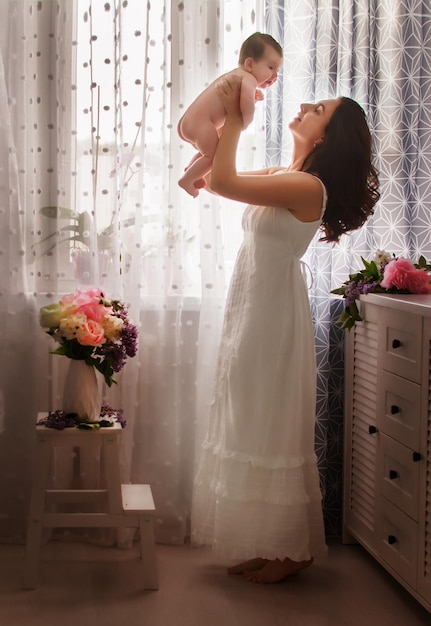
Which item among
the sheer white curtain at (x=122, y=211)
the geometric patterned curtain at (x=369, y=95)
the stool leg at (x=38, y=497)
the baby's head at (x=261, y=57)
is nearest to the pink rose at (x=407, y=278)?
the geometric patterned curtain at (x=369, y=95)

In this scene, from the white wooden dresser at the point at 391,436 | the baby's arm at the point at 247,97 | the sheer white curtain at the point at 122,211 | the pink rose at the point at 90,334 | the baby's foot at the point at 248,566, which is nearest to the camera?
the white wooden dresser at the point at 391,436

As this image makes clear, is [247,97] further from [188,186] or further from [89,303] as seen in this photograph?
[89,303]

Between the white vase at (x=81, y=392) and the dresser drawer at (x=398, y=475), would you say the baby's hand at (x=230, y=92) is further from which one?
the dresser drawer at (x=398, y=475)

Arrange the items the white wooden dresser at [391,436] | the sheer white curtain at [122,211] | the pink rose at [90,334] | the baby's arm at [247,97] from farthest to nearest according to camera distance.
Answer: the sheer white curtain at [122,211], the pink rose at [90,334], the baby's arm at [247,97], the white wooden dresser at [391,436]

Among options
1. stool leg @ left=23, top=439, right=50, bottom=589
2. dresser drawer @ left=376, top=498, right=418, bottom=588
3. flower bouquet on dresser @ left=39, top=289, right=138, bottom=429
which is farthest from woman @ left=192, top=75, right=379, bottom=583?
stool leg @ left=23, top=439, right=50, bottom=589

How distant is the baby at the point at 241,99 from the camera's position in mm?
2299

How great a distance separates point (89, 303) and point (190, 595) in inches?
36.9

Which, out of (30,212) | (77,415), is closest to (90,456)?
(77,415)

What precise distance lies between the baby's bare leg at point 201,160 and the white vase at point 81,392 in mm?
653

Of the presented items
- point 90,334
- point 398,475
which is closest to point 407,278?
point 398,475

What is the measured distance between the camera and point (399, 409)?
92.4 inches

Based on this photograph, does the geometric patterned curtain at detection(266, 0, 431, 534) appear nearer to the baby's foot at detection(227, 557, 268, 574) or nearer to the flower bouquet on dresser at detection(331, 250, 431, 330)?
the flower bouquet on dresser at detection(331, 250, 431, 330)

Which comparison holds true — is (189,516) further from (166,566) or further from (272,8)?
(272,8)

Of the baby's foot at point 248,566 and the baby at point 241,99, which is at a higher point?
the baby at point 241,99
